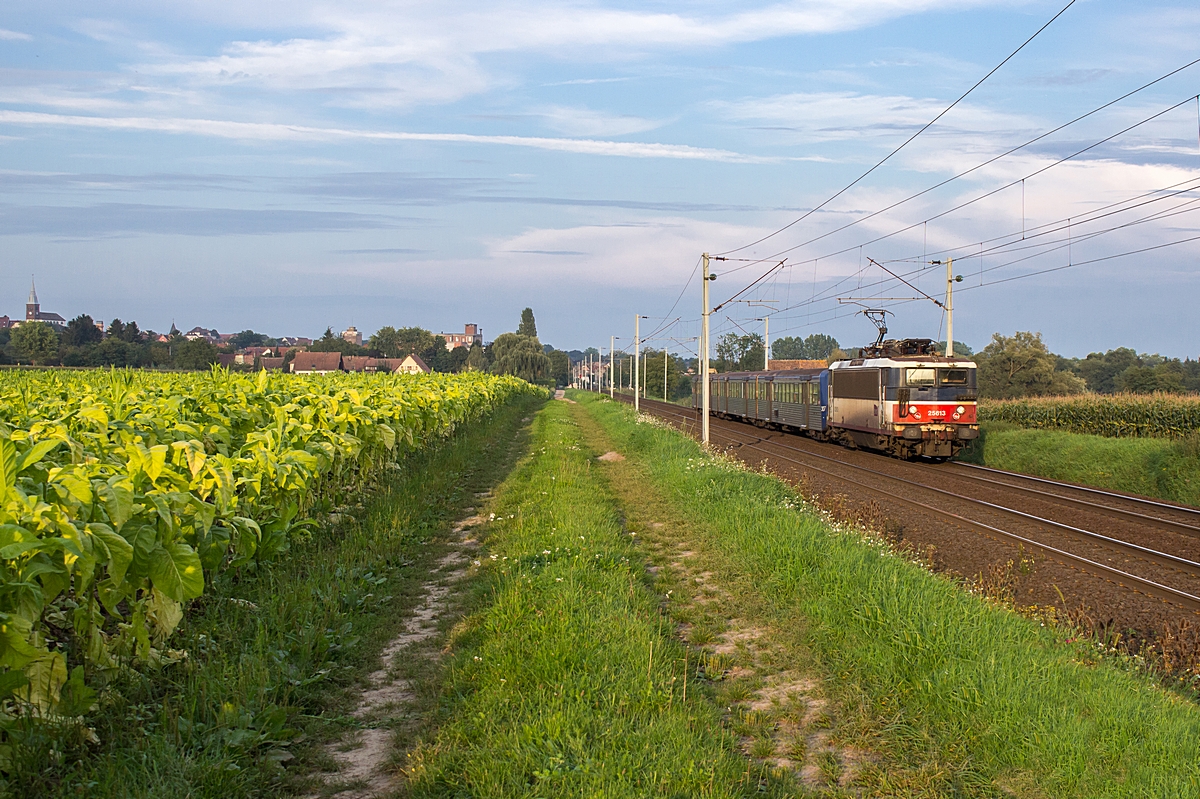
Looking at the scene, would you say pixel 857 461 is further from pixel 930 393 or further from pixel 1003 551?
pixel 1003 551

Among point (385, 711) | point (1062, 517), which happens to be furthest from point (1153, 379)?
point (385, 711)

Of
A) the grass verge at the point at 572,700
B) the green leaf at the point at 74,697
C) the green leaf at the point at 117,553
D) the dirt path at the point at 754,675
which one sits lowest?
the dirt path at the point at 754,675

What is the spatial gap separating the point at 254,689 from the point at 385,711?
2.85 ft

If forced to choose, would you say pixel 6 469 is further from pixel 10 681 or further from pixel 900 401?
pixel 900 401

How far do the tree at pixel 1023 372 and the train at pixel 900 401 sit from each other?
→ 107 ft

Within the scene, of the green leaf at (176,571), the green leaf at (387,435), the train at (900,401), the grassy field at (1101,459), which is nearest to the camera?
the green leaf at (176,571)

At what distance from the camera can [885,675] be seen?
6.59 m

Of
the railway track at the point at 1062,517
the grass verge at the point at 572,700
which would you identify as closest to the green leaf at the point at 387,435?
the grass verge at the point at 572,700

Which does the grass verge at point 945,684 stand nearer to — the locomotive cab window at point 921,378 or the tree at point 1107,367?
the locomotive cab window at point 921,378

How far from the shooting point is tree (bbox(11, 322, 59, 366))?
145 feet

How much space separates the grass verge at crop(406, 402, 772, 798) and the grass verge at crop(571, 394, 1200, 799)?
0.69 meters

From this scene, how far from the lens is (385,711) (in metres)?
6.02

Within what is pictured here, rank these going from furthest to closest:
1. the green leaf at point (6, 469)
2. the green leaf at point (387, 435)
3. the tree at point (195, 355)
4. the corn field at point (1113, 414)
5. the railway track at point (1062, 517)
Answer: the tree at point (195, 355) < the corn field at point (1113, 414) < the green leaf at point (387, 435) < the railway track at point (1062, 517) < the green leaf at point (6, 469)

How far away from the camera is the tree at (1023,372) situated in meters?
59.5
